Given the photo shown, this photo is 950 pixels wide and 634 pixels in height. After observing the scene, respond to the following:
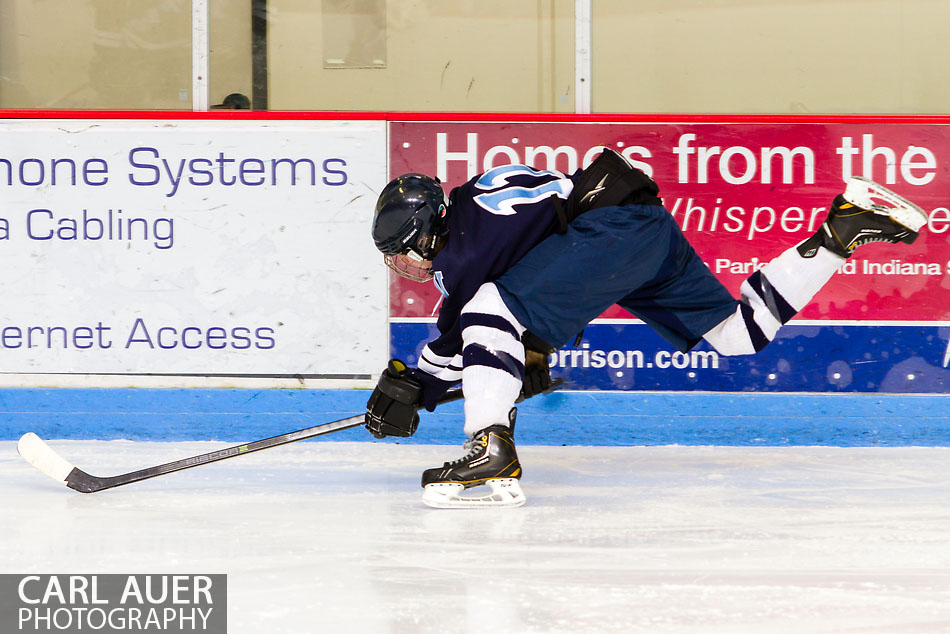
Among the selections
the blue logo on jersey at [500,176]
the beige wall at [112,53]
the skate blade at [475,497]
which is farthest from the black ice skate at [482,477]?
the beige wall at [112,53]

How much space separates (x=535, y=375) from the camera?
258 centimetres

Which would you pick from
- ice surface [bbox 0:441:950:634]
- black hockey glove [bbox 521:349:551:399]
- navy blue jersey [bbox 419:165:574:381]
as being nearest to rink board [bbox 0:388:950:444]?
ice surface [bbox 0:441:950:634]

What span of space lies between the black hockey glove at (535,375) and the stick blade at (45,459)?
42.8 inches

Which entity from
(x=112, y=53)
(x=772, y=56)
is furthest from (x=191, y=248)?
(x=772, y=56)

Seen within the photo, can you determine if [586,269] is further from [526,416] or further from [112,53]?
[112,53]

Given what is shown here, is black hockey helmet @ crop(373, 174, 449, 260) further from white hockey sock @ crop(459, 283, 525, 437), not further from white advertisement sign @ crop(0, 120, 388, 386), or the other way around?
white advertisement sign @ crop(0, 120, 388, 386)

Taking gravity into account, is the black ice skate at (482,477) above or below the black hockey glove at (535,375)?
below

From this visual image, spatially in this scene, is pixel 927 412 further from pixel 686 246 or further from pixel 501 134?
pixel 501 134

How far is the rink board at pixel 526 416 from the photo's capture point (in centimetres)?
317

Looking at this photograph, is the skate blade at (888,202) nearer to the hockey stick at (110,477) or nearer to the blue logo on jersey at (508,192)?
the blue logo on jersey at (508,192)

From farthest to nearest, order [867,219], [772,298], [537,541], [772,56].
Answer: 1. [772,56]
2. [772,298]
3. [867,219]
4. [537,541]

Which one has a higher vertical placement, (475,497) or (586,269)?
(586,269)

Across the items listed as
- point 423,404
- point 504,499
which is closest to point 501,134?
point 423,404

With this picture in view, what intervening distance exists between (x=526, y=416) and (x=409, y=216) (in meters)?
1.07
